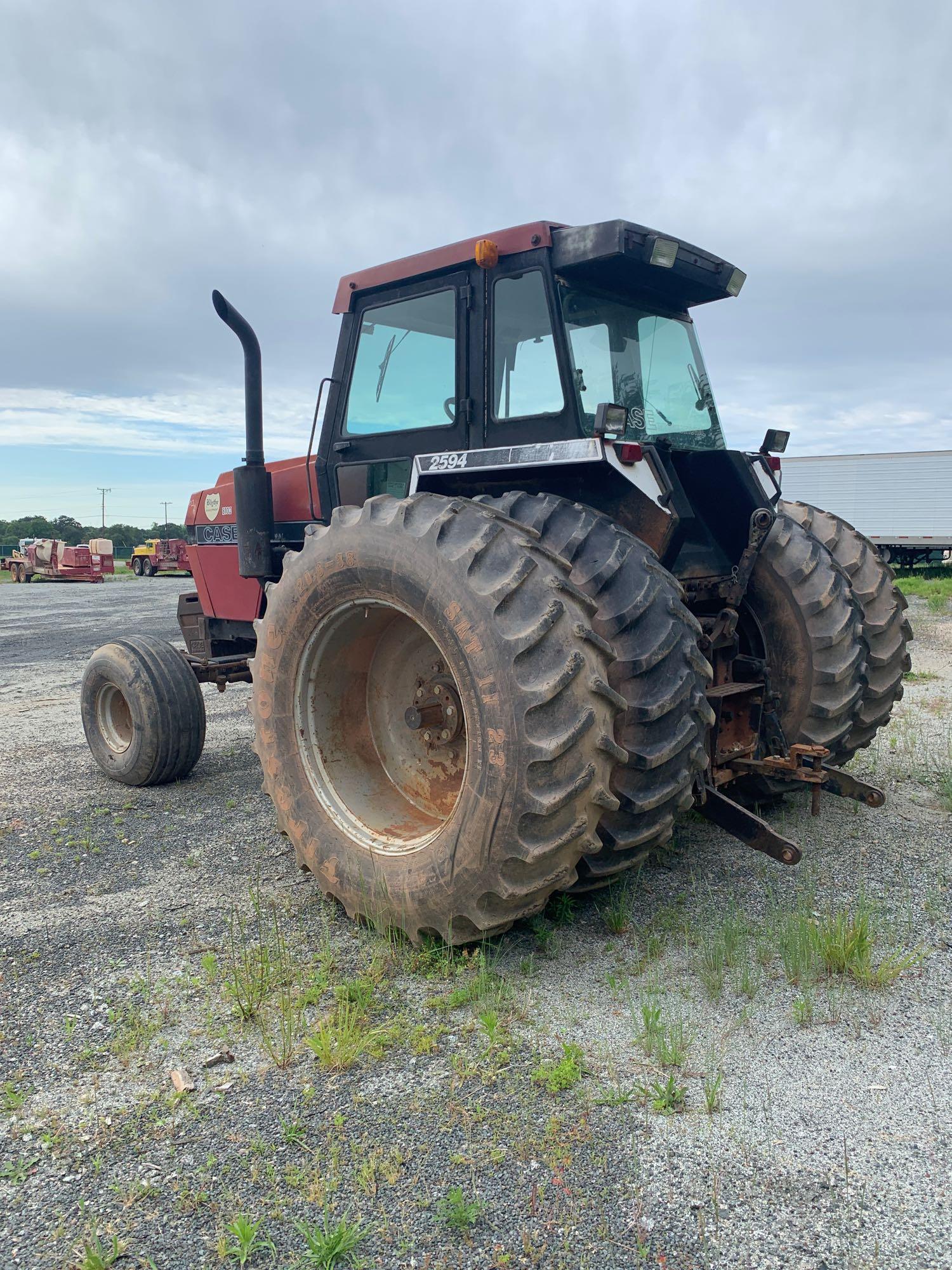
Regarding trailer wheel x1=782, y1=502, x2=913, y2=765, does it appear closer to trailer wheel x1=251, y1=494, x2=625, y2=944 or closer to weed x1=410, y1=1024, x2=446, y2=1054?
trailer wheel x1=251, y1=494, x2=625, y2=944

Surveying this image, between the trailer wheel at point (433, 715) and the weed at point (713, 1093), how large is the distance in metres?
0.73

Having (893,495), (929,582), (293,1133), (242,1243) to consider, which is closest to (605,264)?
(293,1133)

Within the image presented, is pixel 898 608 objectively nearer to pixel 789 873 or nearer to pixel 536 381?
pixel 789 873

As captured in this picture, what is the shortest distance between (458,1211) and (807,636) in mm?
2991

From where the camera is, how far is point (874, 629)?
4648 mm

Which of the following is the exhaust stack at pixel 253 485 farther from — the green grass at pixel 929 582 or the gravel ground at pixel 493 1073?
the green grass at pixel 929 582

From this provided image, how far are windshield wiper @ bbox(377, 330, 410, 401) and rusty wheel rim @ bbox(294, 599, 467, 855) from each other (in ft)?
4.52

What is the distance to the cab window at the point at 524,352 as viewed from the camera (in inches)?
152

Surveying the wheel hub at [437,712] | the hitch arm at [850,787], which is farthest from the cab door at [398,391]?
Result: the hitch arm at [850,787]

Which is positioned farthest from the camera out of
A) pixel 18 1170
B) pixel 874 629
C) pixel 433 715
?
pixel 874 629

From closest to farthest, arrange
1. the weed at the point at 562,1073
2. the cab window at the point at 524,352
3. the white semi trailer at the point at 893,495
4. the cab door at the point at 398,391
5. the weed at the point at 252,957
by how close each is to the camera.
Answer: the weed at the point at 562,1073 → the weed at the point at 252,957 → the cab window at the point at 524,352 → the cab door at the point at 398,391 → the white semi trailer at the point at 893,495

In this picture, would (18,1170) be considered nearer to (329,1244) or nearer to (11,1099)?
(11,1099)

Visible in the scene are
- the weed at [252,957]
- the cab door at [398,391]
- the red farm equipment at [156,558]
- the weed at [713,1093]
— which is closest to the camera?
the weed at [713,1093]

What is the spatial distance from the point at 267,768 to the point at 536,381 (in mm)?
2034
